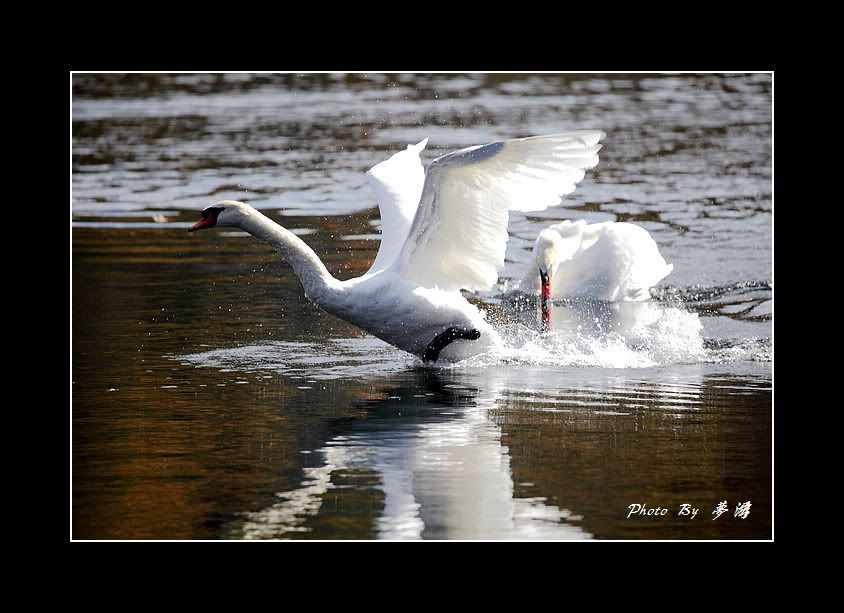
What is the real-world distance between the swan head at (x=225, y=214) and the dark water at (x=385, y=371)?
964 millimetres

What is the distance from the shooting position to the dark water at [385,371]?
6.73 metres

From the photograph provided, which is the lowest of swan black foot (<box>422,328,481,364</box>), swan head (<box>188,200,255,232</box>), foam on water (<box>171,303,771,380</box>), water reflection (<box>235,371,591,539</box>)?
water reflection (<box>235,371,591,539</box>)

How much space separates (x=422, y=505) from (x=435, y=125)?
12.4 meters

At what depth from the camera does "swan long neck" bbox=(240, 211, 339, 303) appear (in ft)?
29.5

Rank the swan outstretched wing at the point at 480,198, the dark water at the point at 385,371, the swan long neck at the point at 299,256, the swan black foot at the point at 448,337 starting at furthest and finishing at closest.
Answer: the swan black foot at the point at 448,337 → the swan long neck at the point at 299,256 → the swan outstretched wing at the point at 480,198 → the dark water at the point at 385,371

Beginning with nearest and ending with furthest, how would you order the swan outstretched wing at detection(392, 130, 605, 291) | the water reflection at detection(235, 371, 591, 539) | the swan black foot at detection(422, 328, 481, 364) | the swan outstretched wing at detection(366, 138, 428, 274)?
1. the water reflection at detection(235, 371, 591, 539)
2. the swan outstretched wing at detection(392, 130, 605, 291)
3. the swan black foot at detection(422, 328, 481, 364)
4. the swan outstretched wing at detection(366, 138, 428, 274)

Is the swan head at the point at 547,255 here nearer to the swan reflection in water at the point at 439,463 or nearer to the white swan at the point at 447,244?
the white swan at the point at 447,244

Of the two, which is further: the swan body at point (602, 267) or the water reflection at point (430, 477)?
the swan body at point (602, 267)

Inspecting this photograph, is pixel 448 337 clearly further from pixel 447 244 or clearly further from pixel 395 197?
pixel 395 197

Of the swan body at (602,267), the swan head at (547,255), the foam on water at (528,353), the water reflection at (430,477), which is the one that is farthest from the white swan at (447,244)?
the swan body at (602,267)

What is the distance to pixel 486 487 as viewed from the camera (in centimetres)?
688

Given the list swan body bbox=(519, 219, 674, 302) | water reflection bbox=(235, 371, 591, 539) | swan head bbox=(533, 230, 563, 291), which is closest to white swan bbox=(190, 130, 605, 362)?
water reflection bbox=(235, 371, 591, 539)

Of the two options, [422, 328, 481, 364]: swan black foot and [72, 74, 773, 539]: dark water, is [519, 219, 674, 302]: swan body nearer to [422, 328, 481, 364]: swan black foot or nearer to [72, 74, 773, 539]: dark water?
[72, 74, 773, 539]: dark water

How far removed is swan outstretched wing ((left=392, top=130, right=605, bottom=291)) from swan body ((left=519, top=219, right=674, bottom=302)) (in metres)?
2.98
